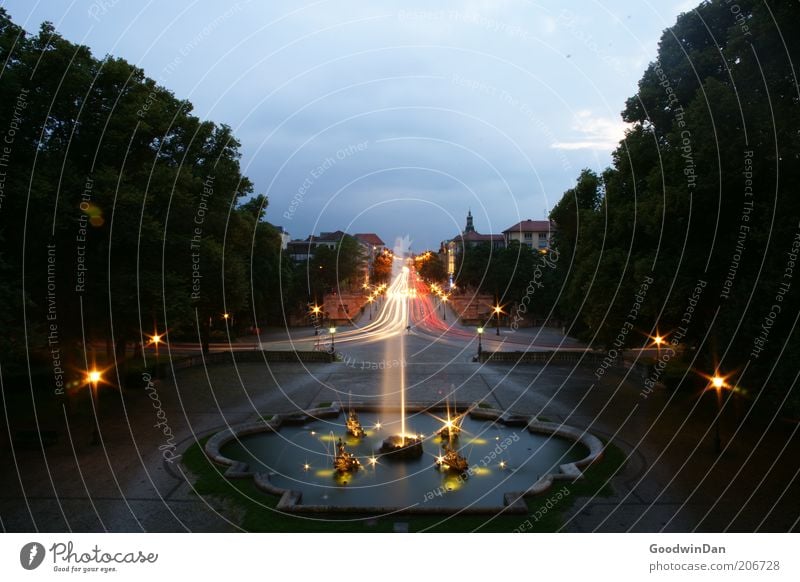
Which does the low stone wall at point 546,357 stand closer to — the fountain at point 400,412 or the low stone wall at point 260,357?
the fountain at point 400,412

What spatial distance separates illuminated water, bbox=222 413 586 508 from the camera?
59.6ft

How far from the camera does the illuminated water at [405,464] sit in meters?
18.2

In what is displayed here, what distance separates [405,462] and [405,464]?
188 millimetres

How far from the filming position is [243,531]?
14.9 metres

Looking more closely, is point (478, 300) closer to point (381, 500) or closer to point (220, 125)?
point (220, 125)

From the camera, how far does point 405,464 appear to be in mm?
21359

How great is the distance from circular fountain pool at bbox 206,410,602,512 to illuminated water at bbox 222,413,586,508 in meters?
0.03

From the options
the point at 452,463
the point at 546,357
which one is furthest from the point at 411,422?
the point at 546,357

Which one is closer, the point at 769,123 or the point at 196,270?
the point at 769,123

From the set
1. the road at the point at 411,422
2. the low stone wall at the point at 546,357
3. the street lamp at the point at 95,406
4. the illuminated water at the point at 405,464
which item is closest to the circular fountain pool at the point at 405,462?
the illuminated water at the point at 405,464

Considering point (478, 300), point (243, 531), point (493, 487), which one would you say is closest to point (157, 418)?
point (243, 531)

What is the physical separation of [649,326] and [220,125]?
2960cm

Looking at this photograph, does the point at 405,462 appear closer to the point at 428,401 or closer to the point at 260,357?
the point at 428,401

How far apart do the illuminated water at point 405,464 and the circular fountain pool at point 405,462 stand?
0.03 meters
